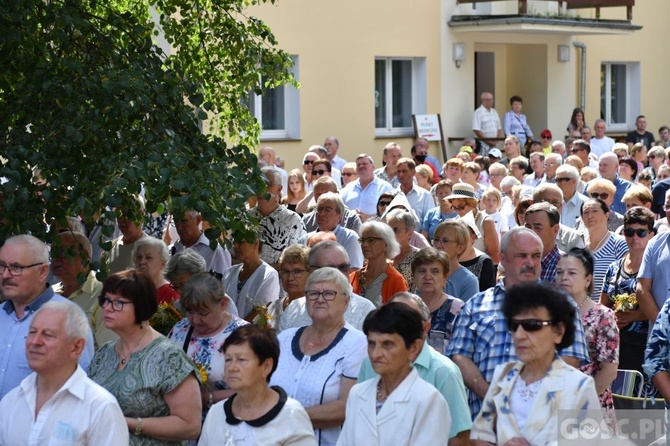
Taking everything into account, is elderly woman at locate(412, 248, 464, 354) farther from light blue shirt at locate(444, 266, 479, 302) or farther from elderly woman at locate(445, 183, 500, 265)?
elderly woman at locate(445, 183, 500, 265)

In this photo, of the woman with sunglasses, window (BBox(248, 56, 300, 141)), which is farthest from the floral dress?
window (BBox(248, 56, 300, 141))

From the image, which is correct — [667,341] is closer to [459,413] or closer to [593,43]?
[459,413]

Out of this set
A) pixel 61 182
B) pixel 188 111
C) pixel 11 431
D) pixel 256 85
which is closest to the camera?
pixel 11 431

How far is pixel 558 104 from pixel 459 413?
21012 mm

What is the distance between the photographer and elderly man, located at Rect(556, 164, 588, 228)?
12.7 meters

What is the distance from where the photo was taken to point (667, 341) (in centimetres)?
661

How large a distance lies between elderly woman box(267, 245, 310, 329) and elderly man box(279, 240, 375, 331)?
0.14 meters

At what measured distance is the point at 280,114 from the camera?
2128 centimetres

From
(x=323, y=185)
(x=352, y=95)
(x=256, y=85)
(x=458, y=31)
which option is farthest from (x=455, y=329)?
(x=458, y=31)

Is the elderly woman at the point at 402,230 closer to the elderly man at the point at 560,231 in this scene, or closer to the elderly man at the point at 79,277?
the elderly man at the point at 560,231

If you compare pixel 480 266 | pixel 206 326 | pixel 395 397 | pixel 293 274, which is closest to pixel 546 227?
pixel 480 266

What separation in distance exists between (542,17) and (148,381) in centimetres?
1950

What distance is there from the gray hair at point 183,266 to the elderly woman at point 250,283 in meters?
0.36

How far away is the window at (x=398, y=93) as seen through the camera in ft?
75.0
